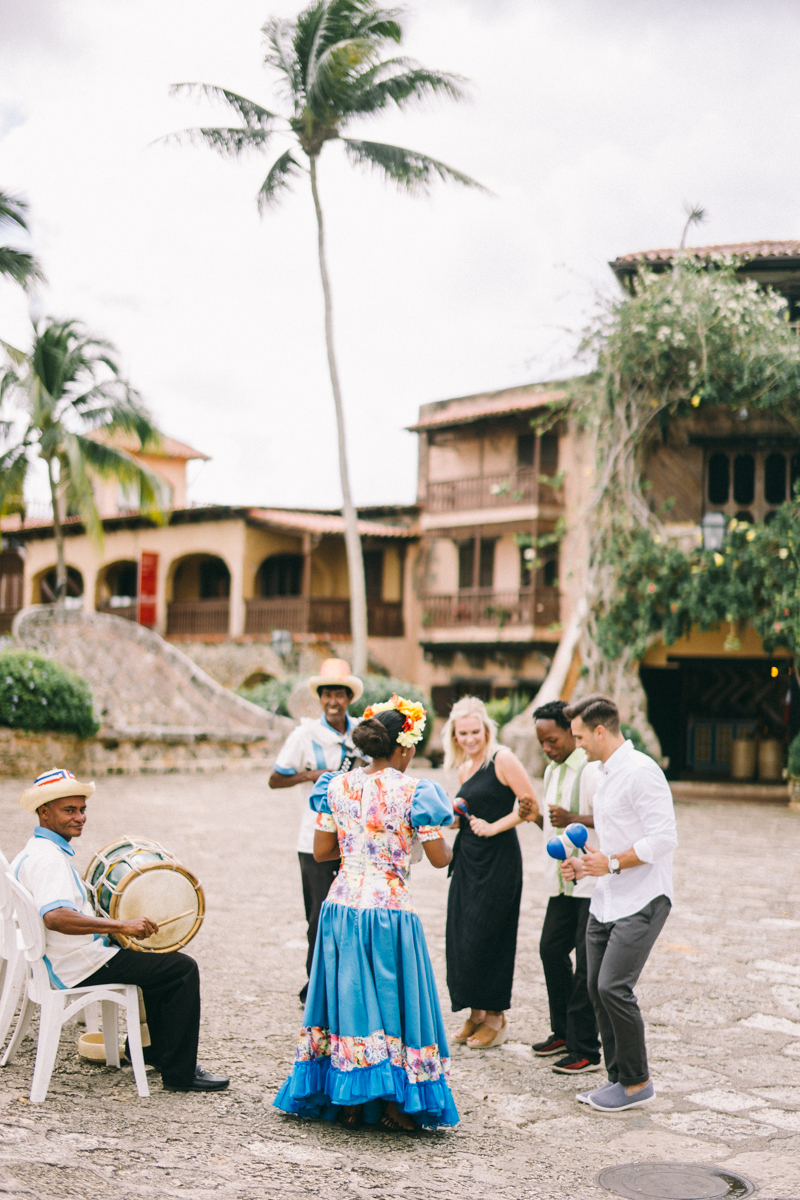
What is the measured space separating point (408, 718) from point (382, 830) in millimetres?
434

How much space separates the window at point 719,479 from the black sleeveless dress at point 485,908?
1602cm

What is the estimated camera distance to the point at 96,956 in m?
4.88

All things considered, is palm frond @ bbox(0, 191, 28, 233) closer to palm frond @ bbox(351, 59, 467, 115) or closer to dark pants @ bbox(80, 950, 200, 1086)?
palm frond @ bbox(351, 59, 467, 115)

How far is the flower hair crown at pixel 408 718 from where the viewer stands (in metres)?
4.55

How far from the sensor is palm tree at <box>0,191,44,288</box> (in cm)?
1834

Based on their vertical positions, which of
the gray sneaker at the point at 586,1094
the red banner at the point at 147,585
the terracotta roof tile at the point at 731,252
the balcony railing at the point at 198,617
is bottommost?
the gray sneaker at the point at 586,1094

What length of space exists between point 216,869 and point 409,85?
16226 mm

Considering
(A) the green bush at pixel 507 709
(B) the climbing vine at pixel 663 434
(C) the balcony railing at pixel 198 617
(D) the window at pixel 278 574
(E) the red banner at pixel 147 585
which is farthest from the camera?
(D) the window at pixel 278 574

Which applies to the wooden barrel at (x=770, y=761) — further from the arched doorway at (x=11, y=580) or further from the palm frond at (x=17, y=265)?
the arched doorway at (x=11, y=580)

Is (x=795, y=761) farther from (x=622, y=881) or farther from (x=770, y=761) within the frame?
(x=622, y=881)

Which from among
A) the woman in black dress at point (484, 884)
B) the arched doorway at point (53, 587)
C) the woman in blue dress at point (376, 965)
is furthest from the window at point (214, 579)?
the woman in blue dress at point (376, 965)

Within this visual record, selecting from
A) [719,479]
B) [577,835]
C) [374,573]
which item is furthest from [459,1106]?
[374,573]

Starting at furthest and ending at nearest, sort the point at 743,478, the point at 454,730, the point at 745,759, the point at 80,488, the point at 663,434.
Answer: the point at 80,488 → the point at 745,759 → the point at 743,478 → the point at 663,434 → the point at 454,730

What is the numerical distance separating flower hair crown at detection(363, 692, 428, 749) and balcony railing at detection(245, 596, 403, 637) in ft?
84.7
